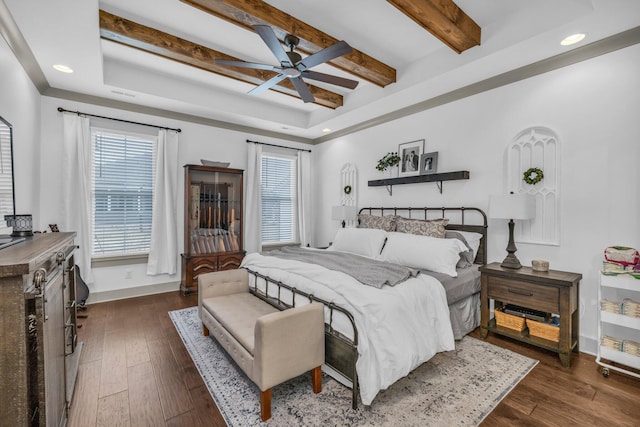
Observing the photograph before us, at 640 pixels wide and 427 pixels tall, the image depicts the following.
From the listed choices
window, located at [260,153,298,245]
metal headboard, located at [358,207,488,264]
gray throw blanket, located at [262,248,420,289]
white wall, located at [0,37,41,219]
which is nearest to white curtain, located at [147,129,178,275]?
white wall, located at [0,37,41,219]

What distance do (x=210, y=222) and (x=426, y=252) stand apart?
3.33m

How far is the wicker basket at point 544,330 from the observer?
2.62 meters

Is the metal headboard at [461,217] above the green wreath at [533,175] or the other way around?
the other way around

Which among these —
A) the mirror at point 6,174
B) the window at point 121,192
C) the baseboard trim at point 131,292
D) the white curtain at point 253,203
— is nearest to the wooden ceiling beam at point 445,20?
the mirror at point 6,174

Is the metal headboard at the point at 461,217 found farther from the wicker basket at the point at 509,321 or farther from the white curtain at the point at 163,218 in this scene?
the white curtain at the point at 163,218

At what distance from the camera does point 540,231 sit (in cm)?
305

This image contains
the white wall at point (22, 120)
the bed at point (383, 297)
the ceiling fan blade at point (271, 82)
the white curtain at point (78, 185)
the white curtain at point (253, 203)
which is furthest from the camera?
the white curtain at point (253, 203)

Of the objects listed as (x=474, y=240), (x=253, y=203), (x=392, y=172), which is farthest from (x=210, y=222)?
(x=474, y=240)

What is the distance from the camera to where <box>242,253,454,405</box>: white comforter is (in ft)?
6.35

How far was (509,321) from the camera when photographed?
291 centimetres

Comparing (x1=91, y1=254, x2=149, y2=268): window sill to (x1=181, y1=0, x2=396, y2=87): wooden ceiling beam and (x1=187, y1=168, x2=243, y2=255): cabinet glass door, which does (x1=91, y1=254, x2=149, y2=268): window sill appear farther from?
(x1=181, y1=0, x2=396, y2=87): wooden ceiling beam

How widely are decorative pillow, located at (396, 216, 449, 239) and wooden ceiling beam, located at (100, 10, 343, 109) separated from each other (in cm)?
268

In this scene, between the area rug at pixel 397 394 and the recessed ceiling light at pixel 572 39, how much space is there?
2.88 metres

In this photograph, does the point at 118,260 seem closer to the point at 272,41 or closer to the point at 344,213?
the point at 344,213
